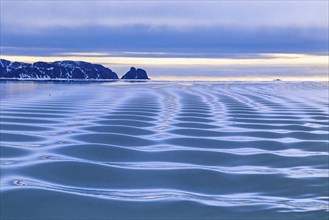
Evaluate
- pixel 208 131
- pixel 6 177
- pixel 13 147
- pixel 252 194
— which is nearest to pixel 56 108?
pixel 208 131

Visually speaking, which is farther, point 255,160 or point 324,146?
point 324,146

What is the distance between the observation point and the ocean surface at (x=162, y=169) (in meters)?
6.40

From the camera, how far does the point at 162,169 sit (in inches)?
335

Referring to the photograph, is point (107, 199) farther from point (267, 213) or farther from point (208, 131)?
point (208, 131)

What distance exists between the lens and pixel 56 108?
19.2m

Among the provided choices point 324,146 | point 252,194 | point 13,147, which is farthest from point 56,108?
point 252,194

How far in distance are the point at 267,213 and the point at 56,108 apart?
45.3ft

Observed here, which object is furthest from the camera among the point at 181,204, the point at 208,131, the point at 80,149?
the point at 208,131

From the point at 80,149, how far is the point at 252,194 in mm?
3769

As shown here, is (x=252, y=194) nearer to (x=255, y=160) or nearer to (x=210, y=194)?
(x=210, y=194)

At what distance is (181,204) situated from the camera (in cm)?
657

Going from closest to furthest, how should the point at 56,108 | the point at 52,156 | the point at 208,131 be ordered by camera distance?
the point at 52,156, the point at 208,131, the point at 56,108

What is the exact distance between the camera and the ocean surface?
6.40 metres

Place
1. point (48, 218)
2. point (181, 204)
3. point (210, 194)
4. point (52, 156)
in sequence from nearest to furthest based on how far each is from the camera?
point (48, 218)
point (181, 204)
point (210, 194)
point (52, 156)
